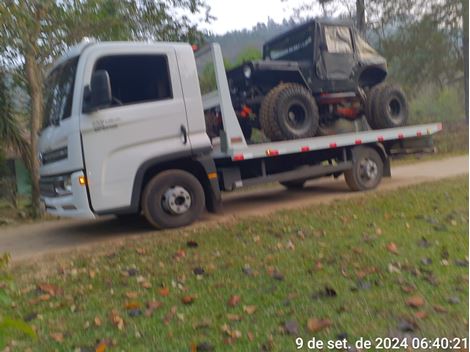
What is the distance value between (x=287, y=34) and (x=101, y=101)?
4.04 meters

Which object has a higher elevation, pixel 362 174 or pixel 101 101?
pixel 101 101

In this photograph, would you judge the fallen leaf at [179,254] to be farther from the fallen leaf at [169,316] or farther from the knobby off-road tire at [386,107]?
the knobby off-road tire at [386,107]

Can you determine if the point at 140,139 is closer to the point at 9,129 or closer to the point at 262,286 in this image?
the point at 262,286

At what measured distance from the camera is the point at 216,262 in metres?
4.75

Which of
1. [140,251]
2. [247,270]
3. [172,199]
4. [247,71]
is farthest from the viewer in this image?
[247,71]

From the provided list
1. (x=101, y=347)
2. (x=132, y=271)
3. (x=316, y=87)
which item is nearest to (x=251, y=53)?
(x=316, y=87)

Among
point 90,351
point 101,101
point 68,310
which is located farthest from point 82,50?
point 90,351

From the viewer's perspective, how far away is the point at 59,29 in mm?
9422

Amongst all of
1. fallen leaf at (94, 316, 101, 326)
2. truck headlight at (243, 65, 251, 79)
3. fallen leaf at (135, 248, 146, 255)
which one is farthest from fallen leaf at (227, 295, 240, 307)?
truck headlight at (243, 65, 251, 79)

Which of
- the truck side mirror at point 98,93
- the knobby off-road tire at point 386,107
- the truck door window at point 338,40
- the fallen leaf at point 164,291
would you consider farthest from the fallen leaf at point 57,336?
the knobby off-road tire at point 386,107

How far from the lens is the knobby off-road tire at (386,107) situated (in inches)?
331

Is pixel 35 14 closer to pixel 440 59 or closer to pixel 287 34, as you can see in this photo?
pixel 287 34

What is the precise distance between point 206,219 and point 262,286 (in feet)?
11.1

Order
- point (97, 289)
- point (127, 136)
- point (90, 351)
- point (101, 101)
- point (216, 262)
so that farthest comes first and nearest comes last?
point (127, 136), point (101, 101), point (216, 262), point (97, 289), point (90, 351)
